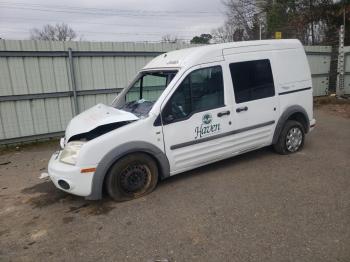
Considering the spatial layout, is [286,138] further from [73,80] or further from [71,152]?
[73,80]

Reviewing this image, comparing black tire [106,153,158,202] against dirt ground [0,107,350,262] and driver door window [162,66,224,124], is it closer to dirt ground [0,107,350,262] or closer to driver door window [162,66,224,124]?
dirt ground [0,107,350,262]

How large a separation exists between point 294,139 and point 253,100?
1.45 meters

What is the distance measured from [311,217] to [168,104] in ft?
7.73

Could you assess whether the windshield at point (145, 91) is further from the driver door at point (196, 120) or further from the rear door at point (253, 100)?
the rear door at point (253, 100)

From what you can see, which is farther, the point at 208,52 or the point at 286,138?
the point at 286,138

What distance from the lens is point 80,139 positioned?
14.1 ft

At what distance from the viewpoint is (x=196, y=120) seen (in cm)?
464

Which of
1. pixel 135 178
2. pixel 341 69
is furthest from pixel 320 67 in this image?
pixel 135 178

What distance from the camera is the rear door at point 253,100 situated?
16.6 feet

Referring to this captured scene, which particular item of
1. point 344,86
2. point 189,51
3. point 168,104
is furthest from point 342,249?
point 344,86

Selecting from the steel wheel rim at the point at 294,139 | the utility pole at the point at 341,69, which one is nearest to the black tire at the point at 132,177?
the steel wheel rim at the point at 294,139

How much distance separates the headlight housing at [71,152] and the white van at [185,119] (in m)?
0.01

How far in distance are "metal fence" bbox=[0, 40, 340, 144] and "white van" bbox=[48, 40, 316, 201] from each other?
3.40m

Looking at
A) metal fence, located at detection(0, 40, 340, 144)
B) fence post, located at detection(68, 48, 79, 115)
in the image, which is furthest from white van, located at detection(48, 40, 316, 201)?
metal fence, located at detection(0, 40, 340, 144)
